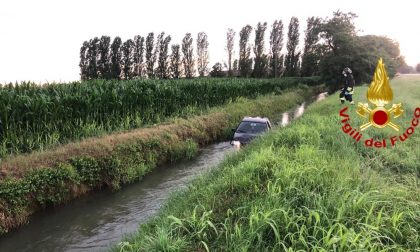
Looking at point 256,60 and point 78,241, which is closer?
point 78,241

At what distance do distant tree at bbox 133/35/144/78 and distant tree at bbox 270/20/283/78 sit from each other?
97.5 feet

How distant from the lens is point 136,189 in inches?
Answer: 475

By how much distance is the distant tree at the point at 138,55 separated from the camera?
79.2 meters

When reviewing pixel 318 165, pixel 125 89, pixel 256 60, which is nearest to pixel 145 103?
pixel 125 89

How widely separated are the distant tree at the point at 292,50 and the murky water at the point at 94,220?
248 feet

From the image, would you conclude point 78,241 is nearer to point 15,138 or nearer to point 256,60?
point 15,138

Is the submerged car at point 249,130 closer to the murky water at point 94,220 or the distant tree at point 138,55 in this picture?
the murky water at point 94,220

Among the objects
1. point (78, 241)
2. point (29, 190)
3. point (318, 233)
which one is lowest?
point (78, 241)

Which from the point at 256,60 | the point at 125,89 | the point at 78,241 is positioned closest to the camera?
the point at 78,241

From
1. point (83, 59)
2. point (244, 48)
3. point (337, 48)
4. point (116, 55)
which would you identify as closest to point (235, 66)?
point (244, 48)

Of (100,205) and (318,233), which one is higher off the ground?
(318,233)

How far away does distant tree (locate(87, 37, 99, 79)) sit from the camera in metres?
76.0

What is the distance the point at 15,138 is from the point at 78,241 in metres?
4.97

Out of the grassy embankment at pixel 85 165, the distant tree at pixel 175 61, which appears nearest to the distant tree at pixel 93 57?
the distant tree at pixel 175 61
